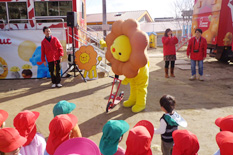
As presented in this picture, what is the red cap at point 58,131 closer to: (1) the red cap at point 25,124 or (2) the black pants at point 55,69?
(1) the red cap at point 25,124

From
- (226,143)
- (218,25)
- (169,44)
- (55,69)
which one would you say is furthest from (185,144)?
(218,25)

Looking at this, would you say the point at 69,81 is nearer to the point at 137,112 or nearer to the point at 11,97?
the point at 11,97

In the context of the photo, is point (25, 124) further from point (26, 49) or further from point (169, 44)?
point (26, 49)

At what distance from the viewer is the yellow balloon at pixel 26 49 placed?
23.7 feet

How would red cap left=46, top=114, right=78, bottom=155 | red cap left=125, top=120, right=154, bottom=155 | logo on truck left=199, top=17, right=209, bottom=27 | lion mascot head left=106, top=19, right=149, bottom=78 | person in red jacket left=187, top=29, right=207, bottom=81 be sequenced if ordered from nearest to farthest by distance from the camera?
1. red cap left=125, top=120, right=154, bottom=155
2. red cap left=46, top=114, right=78, bottom=155
3. lion mascot head left=106, top=19, right=149, bottom=78
4. person in red jacket left=187, top=29, right=207, bottom=81
5. logo on truck left=199, top=17, right=209, bottom=27

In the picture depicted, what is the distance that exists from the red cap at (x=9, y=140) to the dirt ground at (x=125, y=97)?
1766 millimetres

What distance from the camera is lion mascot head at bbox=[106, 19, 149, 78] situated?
11.2 feet

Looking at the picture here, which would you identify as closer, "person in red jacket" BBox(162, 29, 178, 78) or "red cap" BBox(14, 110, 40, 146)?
"red cap" BBox(14, 110, 40, 146)

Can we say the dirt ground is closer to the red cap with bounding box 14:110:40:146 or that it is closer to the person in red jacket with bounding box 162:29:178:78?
the person in red jacket with bounding box 162:29:178:78

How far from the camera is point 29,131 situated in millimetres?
2033

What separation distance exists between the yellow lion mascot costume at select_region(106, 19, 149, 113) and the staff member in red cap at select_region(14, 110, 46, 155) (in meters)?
1.93

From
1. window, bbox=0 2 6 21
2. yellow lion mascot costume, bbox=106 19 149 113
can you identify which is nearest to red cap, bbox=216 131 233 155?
yellow lion mascot costume, bbox=106 19 149 113

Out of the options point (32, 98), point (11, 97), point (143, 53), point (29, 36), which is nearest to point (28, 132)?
point (143, 53)

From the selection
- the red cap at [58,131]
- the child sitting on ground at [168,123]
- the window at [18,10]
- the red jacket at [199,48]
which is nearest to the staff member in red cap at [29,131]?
the red cap at [58,131]
